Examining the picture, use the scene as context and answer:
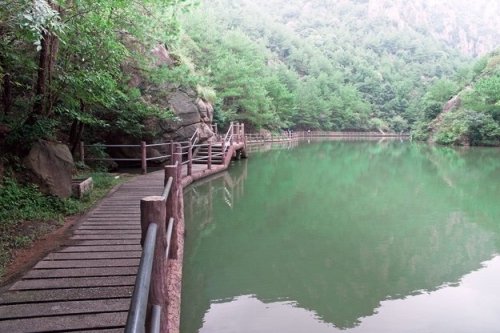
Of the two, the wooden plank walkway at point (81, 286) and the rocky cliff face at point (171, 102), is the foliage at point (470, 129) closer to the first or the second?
the rocky cliff face at point (171, 102)

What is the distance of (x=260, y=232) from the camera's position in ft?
25.3

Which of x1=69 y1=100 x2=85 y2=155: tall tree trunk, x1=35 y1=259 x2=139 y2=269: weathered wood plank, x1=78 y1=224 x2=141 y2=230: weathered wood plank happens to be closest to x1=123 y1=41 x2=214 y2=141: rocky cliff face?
x1=69 y1=100 x2=85 y2=155: tall tree trunk

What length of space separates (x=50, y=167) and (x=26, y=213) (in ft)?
3.37

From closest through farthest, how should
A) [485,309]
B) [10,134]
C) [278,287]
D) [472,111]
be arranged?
[485,309] → [278,287] → [10,134] → [472,111]

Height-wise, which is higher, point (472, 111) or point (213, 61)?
point (213, 61)

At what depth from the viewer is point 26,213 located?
19.4ft

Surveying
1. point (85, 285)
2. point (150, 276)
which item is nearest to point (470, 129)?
point (85, 285)

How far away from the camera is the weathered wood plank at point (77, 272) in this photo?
12.8 ft

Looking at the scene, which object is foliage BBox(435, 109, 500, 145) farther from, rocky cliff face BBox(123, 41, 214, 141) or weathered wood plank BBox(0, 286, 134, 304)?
weathered wood plank BBox(0, 286, 134, 304)

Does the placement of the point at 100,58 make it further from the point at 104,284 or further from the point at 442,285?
the point at 442,285

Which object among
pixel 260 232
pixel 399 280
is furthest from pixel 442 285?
pixel 260 232

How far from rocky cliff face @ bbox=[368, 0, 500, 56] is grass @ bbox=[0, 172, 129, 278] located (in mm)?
141003

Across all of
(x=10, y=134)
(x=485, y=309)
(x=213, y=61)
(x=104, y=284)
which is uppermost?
(x=213, y=61)

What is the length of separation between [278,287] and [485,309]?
8.16 feet
